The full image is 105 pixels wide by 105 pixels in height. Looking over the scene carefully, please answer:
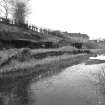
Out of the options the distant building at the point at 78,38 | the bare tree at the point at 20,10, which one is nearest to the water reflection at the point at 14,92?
the bare tree at the point at 20,10

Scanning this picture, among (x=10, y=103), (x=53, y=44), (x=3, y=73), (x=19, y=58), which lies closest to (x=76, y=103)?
(x=10, y=103)

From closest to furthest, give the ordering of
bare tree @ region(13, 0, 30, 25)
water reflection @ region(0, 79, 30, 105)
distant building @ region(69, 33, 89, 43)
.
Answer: water reflection @ region(0, 79, 30, 105)
bare tree @ region(13, 0, 30, 25)
distant building @ region(69, 33, 89, 43)

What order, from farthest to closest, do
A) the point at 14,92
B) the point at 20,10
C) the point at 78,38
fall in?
1. the point at 78,38
2. the point at 20,10
3. the point at 14,92

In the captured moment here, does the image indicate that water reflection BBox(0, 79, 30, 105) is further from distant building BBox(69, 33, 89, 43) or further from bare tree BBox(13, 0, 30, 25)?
distant building BBox(69, 33, 89, 43)

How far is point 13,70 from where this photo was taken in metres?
13.0

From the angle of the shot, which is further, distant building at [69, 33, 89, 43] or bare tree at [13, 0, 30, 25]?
distant building at [69, 33, 89, 43]

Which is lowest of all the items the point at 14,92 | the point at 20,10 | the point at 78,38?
the point at 14,92

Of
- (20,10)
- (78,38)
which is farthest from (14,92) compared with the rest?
(78,38)

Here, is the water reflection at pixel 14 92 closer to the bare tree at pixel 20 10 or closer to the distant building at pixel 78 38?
the bare tree at pixel 20 10

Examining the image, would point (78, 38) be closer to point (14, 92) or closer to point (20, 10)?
point (20, 10)

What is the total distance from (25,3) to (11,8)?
462 cm

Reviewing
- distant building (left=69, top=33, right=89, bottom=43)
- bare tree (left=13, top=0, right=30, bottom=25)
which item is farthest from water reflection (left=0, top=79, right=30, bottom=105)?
distant building (left=69, top=33, right=89, bottom=43)

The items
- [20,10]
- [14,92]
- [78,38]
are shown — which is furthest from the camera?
[78,38]

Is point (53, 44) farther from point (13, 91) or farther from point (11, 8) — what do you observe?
point (13, 91)
